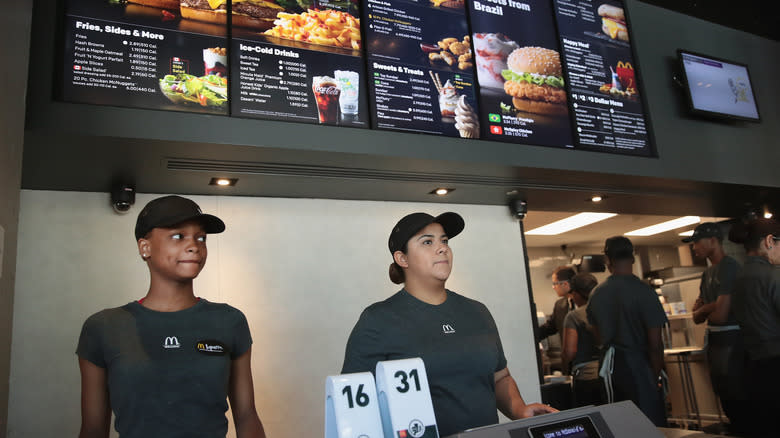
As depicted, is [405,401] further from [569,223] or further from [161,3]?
[569,223]

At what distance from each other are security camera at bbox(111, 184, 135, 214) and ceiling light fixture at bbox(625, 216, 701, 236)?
568cm

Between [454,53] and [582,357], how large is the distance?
217cm

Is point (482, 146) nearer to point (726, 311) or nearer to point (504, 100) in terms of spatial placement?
point (504, 100)

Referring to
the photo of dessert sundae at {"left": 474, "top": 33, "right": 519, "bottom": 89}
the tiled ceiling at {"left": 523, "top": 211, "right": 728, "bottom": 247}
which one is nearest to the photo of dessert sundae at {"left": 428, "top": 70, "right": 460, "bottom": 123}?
the photo of dessert sundae at {"left": 474, "top": 33, "right": 519, "bottom": 89}

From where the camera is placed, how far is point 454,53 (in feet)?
11.0

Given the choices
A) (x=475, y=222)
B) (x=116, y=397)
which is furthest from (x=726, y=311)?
(x=116, y=397)

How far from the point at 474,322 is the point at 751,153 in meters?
3.31

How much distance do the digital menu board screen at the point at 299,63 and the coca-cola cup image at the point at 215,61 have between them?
4 centimetres

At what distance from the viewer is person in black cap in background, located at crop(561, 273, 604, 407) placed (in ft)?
12.4

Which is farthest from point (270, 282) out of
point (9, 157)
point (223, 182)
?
point (9, 157)

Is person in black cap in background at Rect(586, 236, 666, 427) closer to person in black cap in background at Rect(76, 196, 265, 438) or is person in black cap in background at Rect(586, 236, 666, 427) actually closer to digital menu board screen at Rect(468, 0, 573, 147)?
digital menu board screen at Rect(468, 0, 573, 147)

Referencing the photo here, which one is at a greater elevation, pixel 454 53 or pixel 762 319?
pixel 454 53

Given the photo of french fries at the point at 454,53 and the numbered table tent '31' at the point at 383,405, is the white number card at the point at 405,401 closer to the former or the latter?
the numbered table tent '31' at the point at 383,405

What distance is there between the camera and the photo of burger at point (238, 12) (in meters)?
2.73
